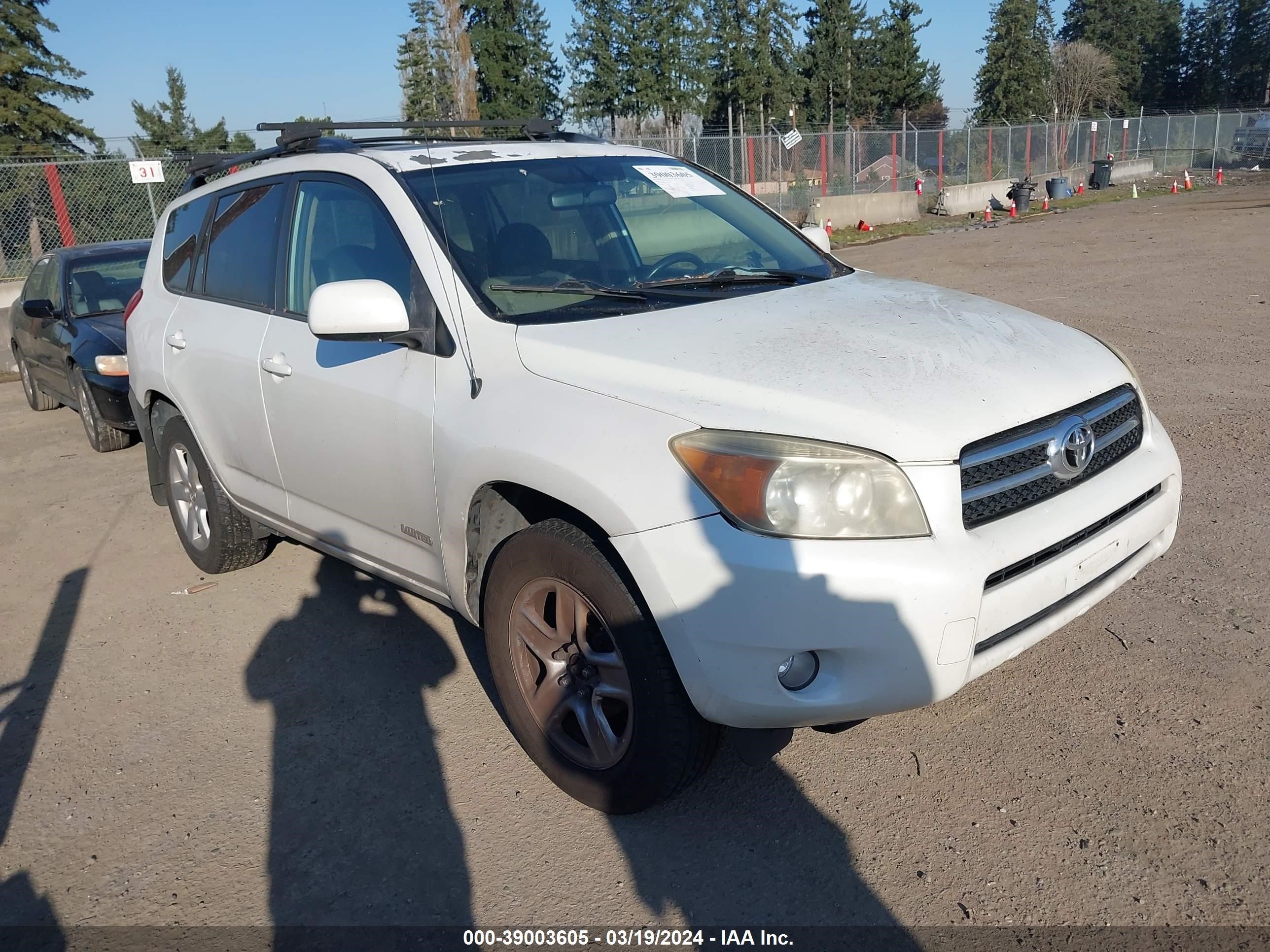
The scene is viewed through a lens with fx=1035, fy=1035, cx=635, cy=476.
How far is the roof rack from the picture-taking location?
4.29 metres

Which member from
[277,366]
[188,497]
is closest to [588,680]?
[277,366]

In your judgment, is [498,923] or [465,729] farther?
[465,729]

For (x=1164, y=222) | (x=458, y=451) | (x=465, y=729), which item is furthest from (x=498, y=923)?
(x=1164, y=222)

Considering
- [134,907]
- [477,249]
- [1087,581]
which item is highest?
[477,249]

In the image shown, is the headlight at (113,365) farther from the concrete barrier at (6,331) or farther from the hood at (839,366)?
the concrete barrier at (6,331)

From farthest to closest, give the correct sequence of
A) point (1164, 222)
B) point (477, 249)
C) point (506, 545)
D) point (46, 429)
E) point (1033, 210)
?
point (1033, 210) < point (1164, 222) < point (46, 429) < point (477, 249) < point (506, 545)

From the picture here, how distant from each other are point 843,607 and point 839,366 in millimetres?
704

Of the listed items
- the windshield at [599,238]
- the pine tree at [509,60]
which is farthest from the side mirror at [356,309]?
the pine tree at [509,60]

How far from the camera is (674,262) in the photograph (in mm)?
3771

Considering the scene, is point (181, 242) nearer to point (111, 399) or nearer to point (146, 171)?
point (111, 399)

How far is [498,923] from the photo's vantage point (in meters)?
2.72

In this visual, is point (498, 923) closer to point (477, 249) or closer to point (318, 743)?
point (318, 743)

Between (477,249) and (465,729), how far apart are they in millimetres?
1678

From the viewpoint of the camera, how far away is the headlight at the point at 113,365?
24.4ft
